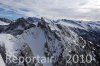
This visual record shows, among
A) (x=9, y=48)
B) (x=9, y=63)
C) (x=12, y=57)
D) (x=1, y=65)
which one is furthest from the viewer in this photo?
(x=9, y=48)

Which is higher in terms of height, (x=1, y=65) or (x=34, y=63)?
(x=1, y=65)

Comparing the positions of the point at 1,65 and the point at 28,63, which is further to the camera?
the point at 28,63

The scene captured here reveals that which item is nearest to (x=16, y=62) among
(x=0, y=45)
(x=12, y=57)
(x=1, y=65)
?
(x=12, y=57)

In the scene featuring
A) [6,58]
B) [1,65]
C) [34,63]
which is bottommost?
[34,63]

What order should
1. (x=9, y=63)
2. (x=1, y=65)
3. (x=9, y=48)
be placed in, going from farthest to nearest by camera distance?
(x=9, y=48) → (x=9, y=63) → (x=1, y=65)

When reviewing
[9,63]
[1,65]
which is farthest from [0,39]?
[1,65]

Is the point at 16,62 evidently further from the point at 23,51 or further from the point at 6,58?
the point at 23,51

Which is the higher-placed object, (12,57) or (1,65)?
(1,65)

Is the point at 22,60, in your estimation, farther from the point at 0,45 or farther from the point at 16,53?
the point at 0,45

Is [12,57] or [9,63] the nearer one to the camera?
[9,63]
